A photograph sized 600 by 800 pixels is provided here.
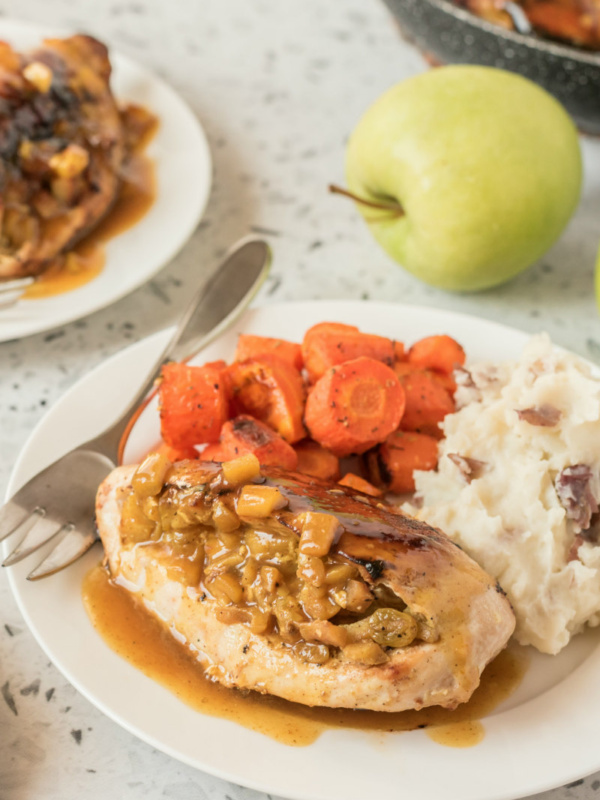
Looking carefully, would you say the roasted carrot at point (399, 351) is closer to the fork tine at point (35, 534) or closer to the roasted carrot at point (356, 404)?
the roasted carrot at point (356, 404)

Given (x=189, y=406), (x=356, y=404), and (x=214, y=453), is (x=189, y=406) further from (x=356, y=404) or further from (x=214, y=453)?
(x=356, y=404)

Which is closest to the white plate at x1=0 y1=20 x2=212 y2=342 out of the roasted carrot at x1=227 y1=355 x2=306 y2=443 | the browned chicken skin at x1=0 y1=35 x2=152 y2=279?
the browned chicken skin at x1=0 y1=35 x2=152 y2=279

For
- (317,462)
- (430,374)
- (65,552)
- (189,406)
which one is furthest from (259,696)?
(430,374)

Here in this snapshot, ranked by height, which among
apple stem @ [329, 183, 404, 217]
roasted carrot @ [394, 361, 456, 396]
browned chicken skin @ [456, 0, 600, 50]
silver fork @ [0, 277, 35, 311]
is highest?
browned chicken skin @ [456, 0, 600, 50]

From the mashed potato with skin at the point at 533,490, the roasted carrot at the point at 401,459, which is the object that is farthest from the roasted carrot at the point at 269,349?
the mashed potato with skin at the point at 533,490

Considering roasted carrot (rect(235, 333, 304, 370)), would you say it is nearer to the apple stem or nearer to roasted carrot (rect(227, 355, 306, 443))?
roasted carrot (rect(227, 355, 306, 443))

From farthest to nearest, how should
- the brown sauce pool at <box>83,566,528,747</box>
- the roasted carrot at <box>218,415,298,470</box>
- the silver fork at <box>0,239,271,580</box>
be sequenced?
the roasted carrot at <box>218,415,298,470</box>, the silver fork at <box>0,239,271,580</box>, the brown sauce pool at <box>83,566,528,747</box>
